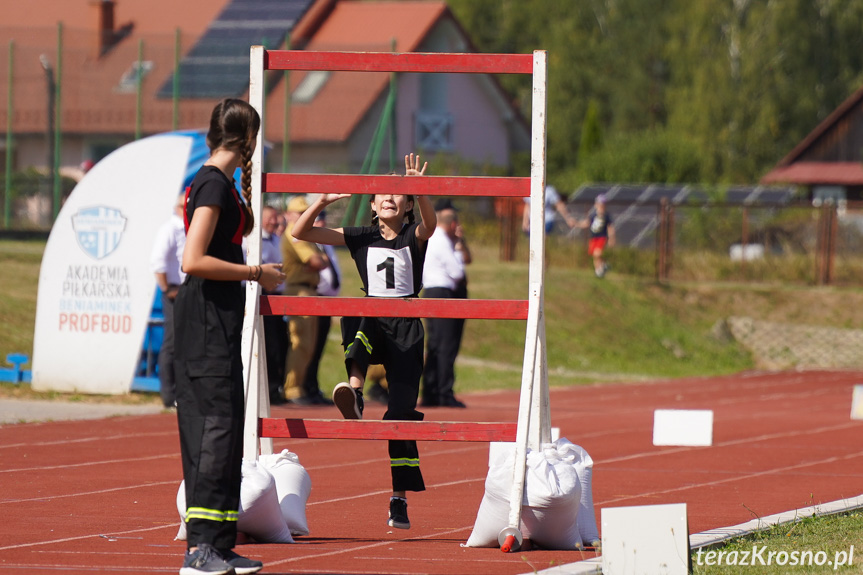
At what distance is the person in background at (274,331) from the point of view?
14.1m

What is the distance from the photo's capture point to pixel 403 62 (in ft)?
21.7

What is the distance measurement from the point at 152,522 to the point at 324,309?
1.76 metres

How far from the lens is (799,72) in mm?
62000

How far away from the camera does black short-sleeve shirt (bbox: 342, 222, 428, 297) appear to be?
753 centimetres

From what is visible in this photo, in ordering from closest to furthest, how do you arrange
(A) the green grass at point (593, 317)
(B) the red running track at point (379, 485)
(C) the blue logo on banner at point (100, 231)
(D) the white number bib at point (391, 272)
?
(B) the red running track at point (379, 485), (D) the white number bib at point (391, 272), (C) the blue logo on banner at point (100, 231), (A) the green grass at point (593, 317)

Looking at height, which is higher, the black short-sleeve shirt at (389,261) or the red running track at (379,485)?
the black short-sleeve shirt at (389,261)

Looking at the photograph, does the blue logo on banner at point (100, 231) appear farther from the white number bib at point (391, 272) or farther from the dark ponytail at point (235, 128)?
the dark ponytail at point (235, 128)

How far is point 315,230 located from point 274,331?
7.15 meters

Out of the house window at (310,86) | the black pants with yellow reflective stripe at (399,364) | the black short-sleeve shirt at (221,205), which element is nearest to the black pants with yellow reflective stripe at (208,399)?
the black short-sleeve shirt at (221,205)

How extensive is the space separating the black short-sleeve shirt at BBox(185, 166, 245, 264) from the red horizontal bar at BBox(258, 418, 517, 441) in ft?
3.26

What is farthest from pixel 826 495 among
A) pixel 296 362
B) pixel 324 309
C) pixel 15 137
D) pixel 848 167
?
pixel 848 167

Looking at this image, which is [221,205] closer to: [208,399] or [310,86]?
[208,399]

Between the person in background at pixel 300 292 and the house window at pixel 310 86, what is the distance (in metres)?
18.4

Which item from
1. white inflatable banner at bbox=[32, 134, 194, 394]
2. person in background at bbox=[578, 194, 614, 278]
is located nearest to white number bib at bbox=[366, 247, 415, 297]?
white inflatable banner at bbox=[32, 134, 194, 394]
